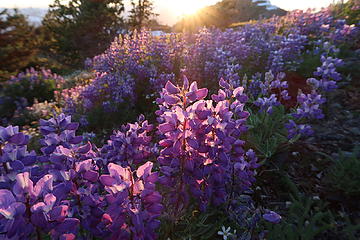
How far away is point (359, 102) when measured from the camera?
12.4 ft

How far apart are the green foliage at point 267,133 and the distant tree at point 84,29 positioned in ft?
65.8

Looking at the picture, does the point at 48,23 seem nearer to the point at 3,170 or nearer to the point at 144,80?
the point at 144,80

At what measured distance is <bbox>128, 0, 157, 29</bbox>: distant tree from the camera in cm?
2281

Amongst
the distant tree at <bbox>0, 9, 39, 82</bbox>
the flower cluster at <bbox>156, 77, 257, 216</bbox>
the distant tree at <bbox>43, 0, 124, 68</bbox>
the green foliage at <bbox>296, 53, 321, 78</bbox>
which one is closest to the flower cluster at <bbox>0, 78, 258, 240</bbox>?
the flower cluster at <bbox>156, 77, 257, 216</bbox>

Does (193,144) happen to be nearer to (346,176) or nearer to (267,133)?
(346,176)

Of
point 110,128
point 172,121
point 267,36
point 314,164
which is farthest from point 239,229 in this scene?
point 267,36

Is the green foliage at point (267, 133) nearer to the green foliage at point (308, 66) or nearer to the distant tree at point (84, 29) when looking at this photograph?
the green foliage at point (308, 66)

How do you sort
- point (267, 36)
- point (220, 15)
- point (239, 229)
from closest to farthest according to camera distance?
point (239, 229), point (267, 36), point (220, 15)

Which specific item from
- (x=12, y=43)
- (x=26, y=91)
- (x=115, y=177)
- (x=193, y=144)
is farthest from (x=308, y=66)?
(x=12, y=43)

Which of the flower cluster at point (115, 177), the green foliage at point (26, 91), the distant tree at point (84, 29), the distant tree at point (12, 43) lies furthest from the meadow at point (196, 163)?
the distant tree at point (84, 29)

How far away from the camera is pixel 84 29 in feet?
73.8

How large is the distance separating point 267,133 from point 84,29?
2220 centimetres

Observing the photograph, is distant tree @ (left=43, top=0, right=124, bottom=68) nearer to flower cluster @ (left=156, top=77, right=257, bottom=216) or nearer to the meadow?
the meadow

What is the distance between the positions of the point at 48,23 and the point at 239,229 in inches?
1048
